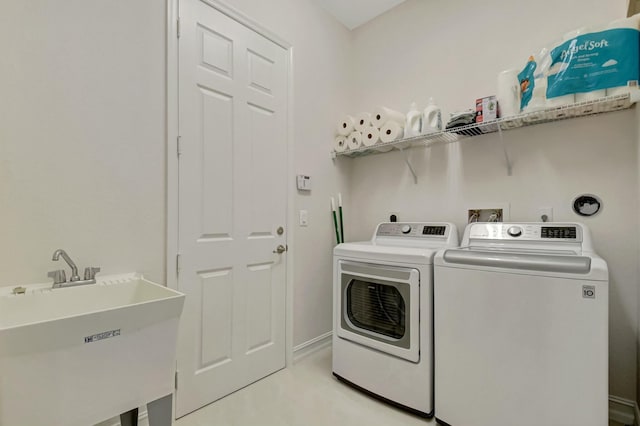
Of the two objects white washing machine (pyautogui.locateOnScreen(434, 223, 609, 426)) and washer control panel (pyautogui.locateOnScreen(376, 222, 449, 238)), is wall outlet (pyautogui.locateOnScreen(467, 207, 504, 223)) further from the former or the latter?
white washing machine (pyautogui.locateOnScreen(434, 223, 609, 426))

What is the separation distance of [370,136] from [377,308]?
1357 millimetres

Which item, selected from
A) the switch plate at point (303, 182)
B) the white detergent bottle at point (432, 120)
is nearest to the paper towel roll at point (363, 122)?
the white detergent bottle at point (432, 120)

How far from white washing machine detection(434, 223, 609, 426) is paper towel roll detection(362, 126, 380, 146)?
46.1 inches

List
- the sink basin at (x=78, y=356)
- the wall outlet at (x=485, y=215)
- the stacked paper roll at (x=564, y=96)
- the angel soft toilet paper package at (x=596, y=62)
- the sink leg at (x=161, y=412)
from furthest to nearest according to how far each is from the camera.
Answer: the wall outlet at (x=485, y=215), the stacked paper roll at (x=564, y=96), the angel soft toilet paper package at (x=596, y=62), the sink leg at (x=161, y=412), the sink basin at (x=78, y=356)

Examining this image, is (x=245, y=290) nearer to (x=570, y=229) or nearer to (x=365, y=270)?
(x=365, y=270)

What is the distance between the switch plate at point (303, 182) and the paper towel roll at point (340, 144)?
0.43m

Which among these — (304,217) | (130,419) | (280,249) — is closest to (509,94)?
(304,217)

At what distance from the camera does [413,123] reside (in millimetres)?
2305

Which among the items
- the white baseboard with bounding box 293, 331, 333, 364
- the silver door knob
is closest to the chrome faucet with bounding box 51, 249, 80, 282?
the silver door knob

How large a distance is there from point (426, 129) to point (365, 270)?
1132 mm

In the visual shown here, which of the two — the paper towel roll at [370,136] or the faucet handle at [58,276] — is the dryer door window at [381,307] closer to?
the paper towel roll at [370,136]

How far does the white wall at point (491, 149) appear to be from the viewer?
66.7 inches

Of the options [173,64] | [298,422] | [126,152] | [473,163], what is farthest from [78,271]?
[473,163]

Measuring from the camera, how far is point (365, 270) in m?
→ 1.94
